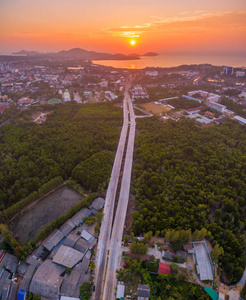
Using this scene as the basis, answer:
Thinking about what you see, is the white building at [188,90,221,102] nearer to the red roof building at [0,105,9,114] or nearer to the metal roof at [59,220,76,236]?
the metal roof at [59,220,76,236]

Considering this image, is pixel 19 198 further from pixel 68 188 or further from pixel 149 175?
pixel 149 175

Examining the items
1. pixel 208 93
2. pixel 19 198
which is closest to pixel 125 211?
pixel 19 198

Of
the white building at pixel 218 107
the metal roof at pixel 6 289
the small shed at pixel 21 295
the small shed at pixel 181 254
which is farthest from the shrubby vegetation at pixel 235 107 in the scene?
the metal roof at pixel 6 289

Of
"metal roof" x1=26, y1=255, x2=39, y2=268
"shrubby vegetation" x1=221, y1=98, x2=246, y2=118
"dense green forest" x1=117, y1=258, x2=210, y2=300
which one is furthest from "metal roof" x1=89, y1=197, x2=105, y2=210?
"shrubby vegetation" x1=221, y1=98, x2=246, y2=118

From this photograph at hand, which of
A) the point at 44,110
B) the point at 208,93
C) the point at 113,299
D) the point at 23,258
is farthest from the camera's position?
the point at 208,93

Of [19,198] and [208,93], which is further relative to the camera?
[208,93]

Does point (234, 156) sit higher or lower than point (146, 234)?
higher

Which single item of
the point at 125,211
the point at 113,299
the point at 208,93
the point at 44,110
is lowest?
the point at 113,299
